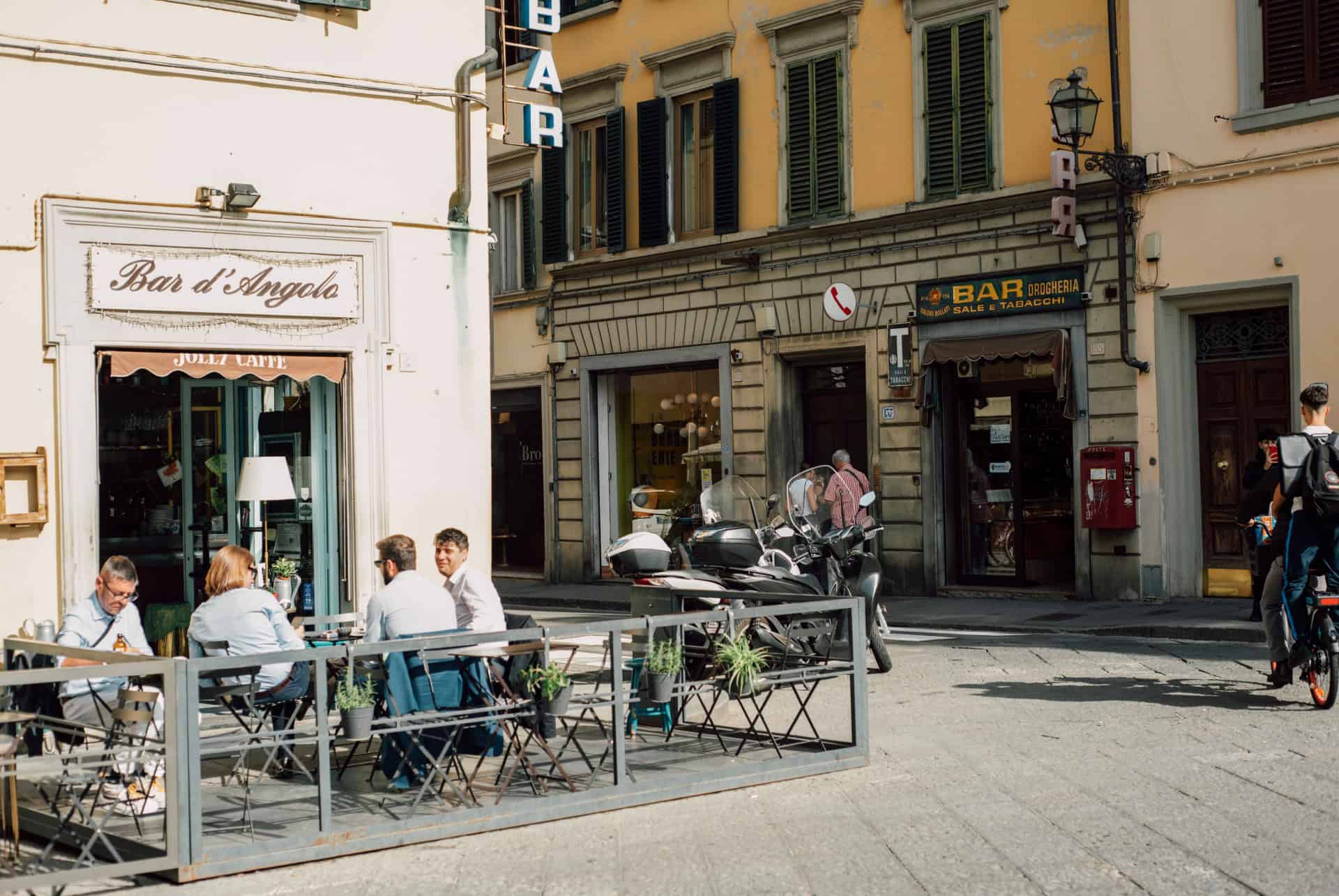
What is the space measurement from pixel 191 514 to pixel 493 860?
6.24 metres

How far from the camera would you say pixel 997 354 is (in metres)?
17.9

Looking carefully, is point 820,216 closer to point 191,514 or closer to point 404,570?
point 191,514

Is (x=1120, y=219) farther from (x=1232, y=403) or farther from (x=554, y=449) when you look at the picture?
(x=554, y=449)

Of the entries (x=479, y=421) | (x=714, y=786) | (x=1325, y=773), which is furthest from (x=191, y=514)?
(x=1325, y=773)

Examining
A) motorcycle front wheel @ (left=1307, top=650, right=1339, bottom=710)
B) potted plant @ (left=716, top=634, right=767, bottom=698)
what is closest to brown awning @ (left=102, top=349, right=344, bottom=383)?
potted plant @ (left=716, top=634, right=767, bottom=698)

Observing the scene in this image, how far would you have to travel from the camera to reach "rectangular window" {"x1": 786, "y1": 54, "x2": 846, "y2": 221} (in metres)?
19.8

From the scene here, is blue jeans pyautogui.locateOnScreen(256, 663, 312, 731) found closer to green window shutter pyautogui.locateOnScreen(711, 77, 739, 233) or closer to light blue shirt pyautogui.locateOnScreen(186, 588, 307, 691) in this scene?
light blue shirt pyautogui.locateOnScreen(186, 588, 307, 691)

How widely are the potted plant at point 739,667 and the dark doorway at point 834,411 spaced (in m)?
12.0

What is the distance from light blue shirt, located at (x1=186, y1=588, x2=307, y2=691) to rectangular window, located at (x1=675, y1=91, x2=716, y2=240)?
573 inches

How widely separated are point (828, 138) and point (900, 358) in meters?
3.04

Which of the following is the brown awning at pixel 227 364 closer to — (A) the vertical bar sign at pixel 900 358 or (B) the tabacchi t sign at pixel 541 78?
(B) the tabacchi t sign at pixel 541 78

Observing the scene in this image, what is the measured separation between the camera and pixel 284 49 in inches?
423

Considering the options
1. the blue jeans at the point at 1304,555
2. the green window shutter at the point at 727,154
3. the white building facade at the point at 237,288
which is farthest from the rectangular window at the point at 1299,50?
the white building facade at the point at 237,288

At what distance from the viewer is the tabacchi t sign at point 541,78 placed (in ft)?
40.6
